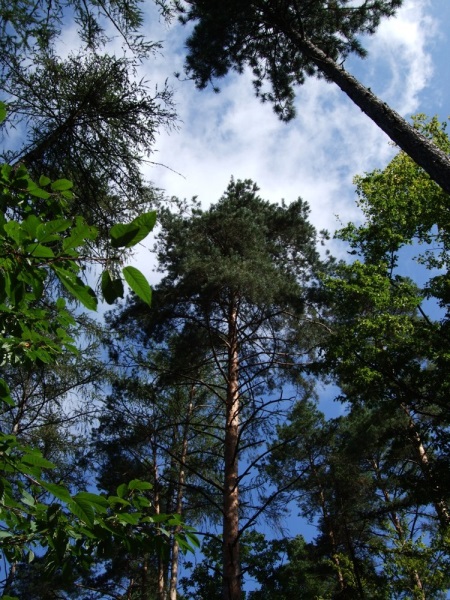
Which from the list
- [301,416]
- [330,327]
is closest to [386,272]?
[330,327]

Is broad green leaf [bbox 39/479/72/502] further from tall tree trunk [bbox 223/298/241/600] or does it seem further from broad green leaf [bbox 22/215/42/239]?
tall tree trunk [bbox 223/298/241/600]

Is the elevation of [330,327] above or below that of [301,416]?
below

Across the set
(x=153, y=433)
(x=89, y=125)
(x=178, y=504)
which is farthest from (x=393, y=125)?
(x=178, y=504)

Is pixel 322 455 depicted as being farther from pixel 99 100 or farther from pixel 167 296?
pixel 99 100

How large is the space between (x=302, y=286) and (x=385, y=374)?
3.16 metres

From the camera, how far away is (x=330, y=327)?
A: 1051 cm

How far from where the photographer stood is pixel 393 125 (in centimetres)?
564

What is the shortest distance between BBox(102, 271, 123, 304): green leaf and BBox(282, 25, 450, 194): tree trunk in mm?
4551

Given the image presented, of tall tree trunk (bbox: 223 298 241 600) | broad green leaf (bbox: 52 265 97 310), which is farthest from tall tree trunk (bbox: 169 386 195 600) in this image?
broad green leaf (bbox: 52 265 97 310)

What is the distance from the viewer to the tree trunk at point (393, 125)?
16.3ft

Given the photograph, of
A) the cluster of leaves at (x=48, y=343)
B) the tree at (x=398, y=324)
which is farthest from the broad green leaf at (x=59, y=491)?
the tree at (x=398, y=324)

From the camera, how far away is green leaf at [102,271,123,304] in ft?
3.99

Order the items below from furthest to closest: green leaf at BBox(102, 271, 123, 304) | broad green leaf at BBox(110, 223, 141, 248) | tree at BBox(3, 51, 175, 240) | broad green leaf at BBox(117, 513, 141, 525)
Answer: tree at BBox(3, 51, 175, 240)
broad green leaf at BBox(117, 513, 141, 525)
green leaf at BBox(102, 271, 123, 304)
broad green leaf at BBox(110, 223, 141, 248)

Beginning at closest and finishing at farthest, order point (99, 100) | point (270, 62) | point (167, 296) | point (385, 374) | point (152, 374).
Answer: point (99, 100), point (385, 374), point (270, 62), point (167, 296), point (152, 374)
